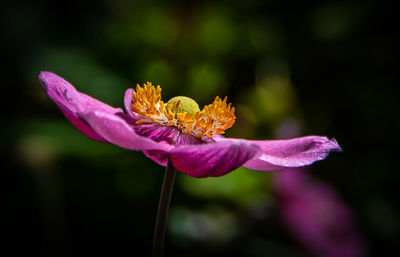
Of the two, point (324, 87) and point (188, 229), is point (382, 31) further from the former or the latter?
point (188, 229)

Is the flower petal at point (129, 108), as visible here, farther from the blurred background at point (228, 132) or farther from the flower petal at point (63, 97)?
the blurred background at point (228, 132)

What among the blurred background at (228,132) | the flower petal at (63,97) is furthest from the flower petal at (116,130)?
the blurred background at (228,132)

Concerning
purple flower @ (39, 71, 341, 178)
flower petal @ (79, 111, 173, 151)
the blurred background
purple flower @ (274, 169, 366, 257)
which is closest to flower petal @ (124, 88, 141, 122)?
purple flower @ (39, 71, 341, 178)

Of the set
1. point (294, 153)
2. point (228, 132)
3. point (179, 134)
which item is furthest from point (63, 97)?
point (228, 132)

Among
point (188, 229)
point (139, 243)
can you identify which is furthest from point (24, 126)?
point (188, 229)

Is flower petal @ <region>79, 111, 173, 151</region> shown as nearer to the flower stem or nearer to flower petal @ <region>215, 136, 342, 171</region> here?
the flower stem

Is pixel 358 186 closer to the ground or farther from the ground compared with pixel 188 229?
farther from the ground

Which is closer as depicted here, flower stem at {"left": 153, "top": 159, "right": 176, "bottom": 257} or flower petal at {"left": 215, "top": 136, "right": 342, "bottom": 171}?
flower stem at {"left": 153, "top": 159, "right": 176, "bottom": 257}
